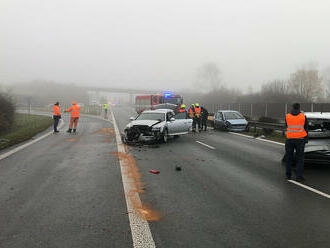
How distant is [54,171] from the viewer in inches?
290

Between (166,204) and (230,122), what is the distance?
1501cm

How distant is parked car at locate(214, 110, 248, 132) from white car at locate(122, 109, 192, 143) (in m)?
4.65

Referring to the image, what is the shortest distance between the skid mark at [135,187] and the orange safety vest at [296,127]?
379 cm

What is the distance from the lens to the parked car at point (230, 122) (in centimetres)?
1919

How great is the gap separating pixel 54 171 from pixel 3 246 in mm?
4037

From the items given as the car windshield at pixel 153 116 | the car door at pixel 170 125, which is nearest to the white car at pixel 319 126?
the car door at pixel 170 125

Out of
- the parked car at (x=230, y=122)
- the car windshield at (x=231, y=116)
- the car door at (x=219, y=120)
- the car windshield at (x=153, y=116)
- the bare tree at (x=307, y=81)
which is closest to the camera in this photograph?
the car windshield at (x=153, y=116)

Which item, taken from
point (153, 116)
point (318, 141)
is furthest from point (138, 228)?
point (153, 116)

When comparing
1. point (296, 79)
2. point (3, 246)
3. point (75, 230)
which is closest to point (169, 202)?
point (75, 230)

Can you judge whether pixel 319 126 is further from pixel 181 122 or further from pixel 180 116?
pixel 180 116

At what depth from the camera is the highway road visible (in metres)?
3.70

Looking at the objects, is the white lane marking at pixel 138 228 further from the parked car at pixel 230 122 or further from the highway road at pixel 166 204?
the parked car at pixel 230 122

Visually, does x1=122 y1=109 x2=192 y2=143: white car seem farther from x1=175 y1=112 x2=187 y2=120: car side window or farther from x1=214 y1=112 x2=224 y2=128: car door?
x1=214 y1=112 x2=224 y2=128: car door

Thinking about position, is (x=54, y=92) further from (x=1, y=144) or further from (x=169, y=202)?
(x=169, y=202)
